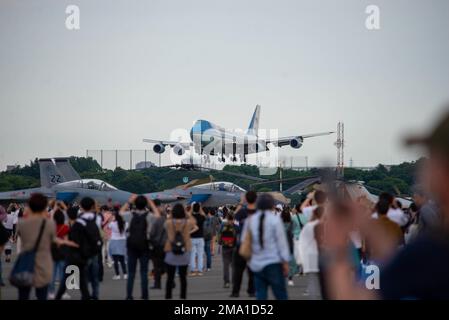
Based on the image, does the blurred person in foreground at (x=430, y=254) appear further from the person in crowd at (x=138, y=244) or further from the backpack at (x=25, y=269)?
the person in crowd at (x=138, y=244)

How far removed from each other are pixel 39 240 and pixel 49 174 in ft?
144

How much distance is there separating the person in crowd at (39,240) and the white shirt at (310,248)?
3.35 m

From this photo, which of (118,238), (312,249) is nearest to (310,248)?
(312,249)

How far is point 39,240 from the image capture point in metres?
10.1

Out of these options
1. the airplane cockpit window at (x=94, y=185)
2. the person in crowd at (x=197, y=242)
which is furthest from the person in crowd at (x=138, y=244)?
the airplane cockpit window at (x=94, y=185)

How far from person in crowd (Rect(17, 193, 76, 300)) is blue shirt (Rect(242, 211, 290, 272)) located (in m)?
2.40

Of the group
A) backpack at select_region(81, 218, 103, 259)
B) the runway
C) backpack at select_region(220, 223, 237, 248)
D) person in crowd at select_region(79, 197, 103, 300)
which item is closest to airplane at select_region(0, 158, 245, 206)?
the runway

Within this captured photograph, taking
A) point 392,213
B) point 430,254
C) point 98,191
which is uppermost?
point 430,254

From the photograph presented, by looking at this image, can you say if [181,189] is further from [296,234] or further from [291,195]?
[296,234]

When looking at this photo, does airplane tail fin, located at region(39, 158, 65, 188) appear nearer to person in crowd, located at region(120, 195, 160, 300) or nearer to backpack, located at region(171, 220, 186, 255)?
person in crowd, located at region(120, 195, 160, 300)

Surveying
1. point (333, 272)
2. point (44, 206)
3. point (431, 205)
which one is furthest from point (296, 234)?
point (333, 272)

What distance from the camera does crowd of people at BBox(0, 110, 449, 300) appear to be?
2.24m

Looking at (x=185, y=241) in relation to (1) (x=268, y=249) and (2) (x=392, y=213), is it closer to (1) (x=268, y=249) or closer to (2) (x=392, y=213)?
(2) (x=392, y=213)

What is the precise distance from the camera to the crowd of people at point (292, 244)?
2.24m
